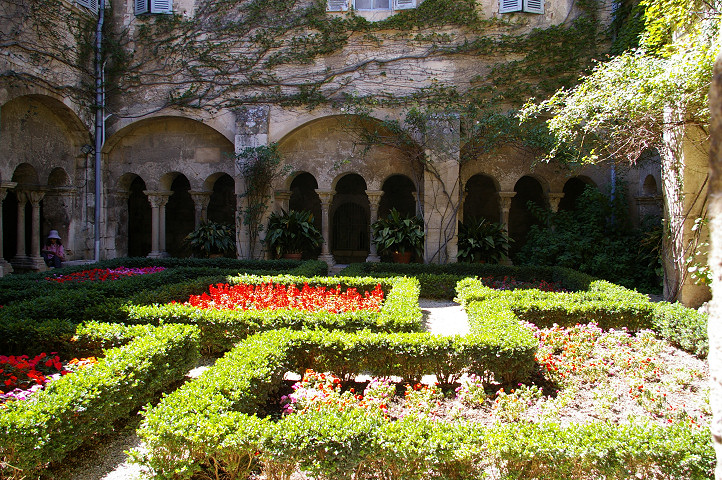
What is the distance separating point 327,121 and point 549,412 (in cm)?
915

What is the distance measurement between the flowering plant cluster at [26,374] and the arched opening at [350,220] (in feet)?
34.4

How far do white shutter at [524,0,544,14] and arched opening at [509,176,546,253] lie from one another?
4835 mm

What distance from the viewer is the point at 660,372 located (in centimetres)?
413

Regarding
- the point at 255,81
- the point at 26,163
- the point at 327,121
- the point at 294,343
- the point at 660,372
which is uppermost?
the point at 255,81

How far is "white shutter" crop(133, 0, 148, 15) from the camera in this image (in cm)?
1091

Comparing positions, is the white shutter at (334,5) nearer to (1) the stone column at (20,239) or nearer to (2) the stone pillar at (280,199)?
(2) the stone pillar at (280,199)

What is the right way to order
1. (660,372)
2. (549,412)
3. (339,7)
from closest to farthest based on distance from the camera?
(549,412) < (660,372) < (339,7)

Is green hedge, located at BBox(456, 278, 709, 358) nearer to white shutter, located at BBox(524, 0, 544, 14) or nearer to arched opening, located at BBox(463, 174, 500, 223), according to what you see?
white shutter, located at BBox(524, 0, 544, 14)

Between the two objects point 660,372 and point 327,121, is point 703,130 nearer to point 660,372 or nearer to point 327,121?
point 660,372

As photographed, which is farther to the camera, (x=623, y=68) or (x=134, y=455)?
(x=623, y=68)

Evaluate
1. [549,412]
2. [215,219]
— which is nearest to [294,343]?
[549,412]

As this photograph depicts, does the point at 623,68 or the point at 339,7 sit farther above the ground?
the point at 339,7

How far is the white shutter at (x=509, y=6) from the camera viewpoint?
403 inches

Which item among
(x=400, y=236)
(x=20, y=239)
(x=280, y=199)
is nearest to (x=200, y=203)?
(x=280, y=199)
